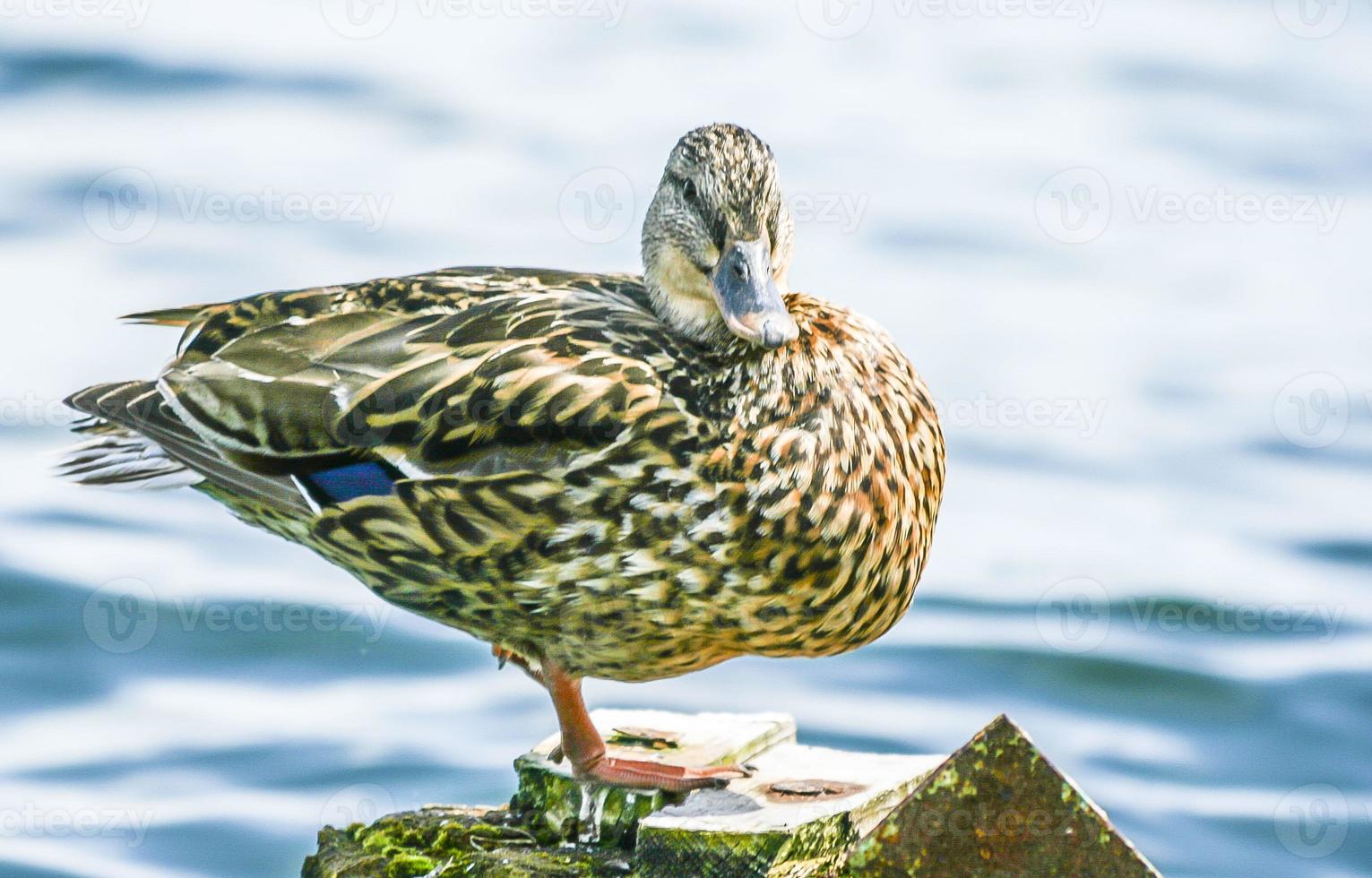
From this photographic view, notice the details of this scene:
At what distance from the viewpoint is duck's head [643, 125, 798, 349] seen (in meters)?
5.30

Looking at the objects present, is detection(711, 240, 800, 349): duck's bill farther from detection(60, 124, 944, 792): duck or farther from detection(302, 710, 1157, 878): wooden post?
detection(302, 710, 1157, 878): wooden post

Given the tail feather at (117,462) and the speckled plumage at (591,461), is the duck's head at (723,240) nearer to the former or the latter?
the speckled plumage at (591,461)

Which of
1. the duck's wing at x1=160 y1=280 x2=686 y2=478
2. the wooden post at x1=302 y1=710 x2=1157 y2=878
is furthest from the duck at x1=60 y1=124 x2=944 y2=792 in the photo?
the wooden post at x1=302 y1=710 x2=1157 y2=878

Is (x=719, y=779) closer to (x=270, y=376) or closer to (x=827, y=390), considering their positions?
(x=827, y=390)

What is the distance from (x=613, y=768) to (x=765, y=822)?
0.61 meters

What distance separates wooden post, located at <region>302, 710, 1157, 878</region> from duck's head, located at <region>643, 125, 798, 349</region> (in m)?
1.11

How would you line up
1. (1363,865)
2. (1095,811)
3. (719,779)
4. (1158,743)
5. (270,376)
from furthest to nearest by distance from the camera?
(1158,743), (1363,865), (270,376), (719,779), (1095,811)

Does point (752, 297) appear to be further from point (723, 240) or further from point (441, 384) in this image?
point (441, 384)

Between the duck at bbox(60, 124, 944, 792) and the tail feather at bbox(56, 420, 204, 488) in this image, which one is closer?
the duck at bbox(60, 124, 944, 792)

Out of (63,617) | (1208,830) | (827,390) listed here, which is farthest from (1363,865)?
(63,617)

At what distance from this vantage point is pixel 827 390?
5.52m

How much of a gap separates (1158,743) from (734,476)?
17.2ft

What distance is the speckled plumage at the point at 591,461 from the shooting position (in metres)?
5.35

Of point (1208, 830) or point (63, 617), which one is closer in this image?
point (1208, 830)
